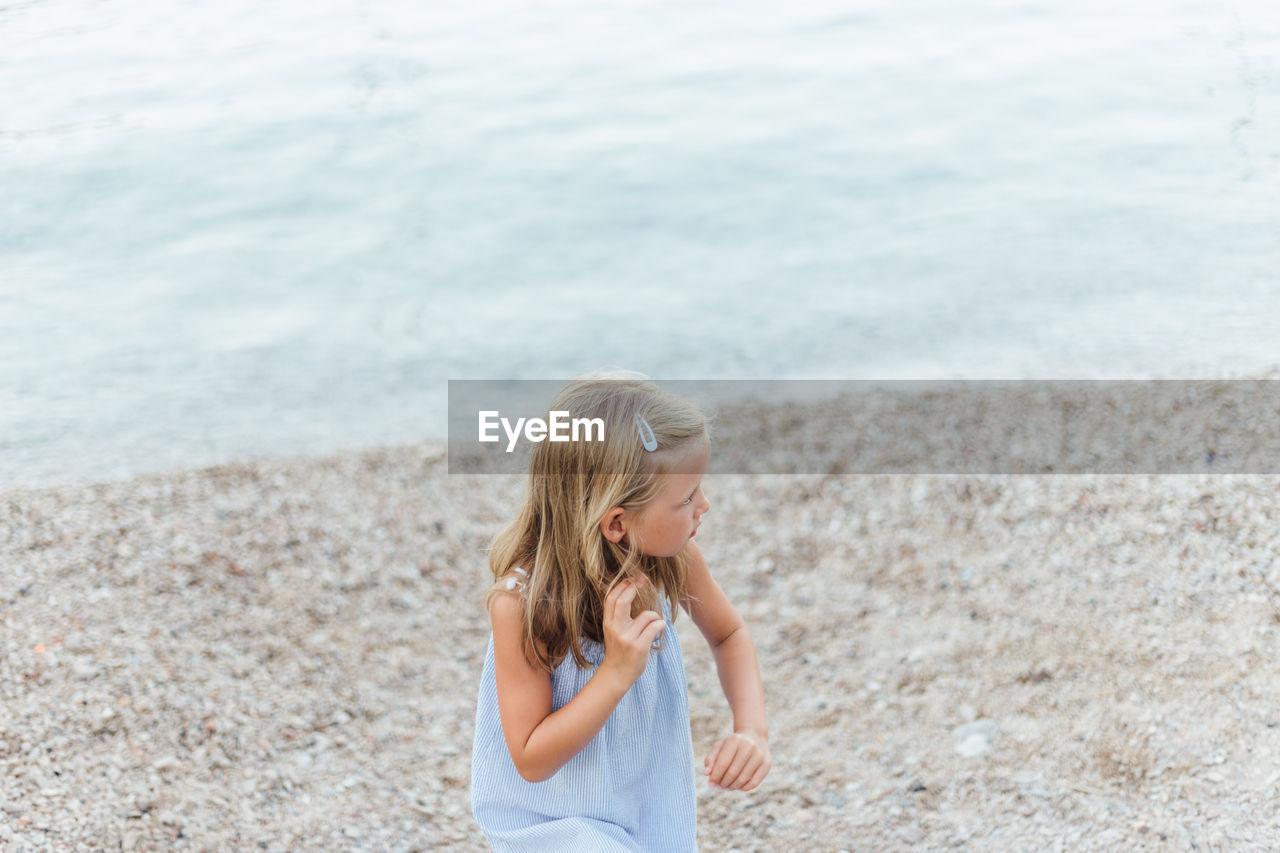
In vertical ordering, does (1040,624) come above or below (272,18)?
below

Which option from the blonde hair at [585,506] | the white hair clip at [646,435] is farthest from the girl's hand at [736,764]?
the white hair clip at [646,435]

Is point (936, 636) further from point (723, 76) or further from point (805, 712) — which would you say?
point (723, 76)

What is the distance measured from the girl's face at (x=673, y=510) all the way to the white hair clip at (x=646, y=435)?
0.18 feet

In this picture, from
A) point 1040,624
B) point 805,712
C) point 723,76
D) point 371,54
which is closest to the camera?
point 805,712

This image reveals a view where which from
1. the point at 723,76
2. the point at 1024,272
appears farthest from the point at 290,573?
the point at 723,76

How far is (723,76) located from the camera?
505 inches

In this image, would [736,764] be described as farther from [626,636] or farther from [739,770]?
[626,636]

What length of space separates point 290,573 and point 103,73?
10.2 meters

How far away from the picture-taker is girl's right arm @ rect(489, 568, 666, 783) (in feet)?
5.13

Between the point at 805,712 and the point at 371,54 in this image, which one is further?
the point at 371,54

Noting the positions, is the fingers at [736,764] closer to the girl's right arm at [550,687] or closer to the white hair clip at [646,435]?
the girl's right arm at [550,687]

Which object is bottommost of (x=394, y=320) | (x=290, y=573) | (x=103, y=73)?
(x=394, y=320)

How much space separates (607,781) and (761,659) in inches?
74.3

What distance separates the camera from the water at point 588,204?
7.31m
